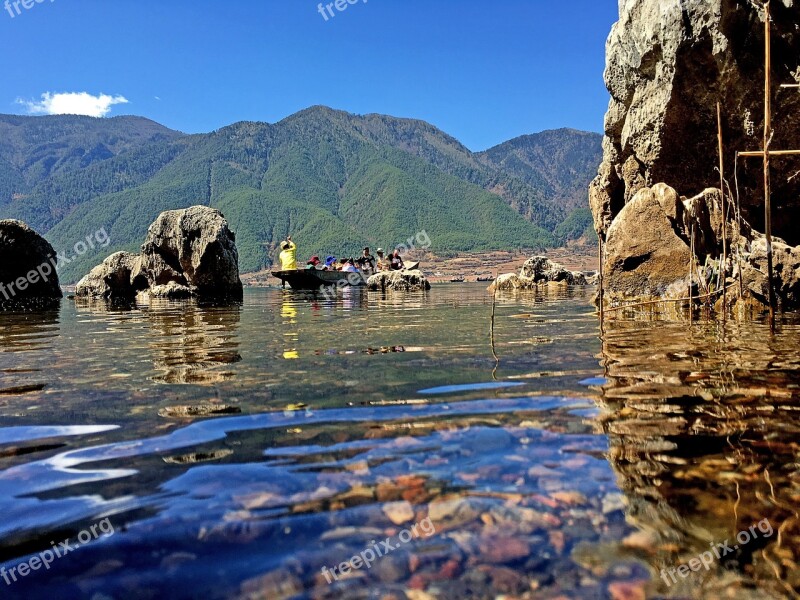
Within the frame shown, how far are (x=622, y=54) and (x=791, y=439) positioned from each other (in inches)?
591

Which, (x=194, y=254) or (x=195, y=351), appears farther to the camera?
(x=194, y=254)

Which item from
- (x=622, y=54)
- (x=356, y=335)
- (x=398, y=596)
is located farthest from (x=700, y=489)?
(x=622, y=54)

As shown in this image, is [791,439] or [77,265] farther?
[77,265]

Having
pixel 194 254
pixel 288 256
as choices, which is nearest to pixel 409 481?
pixel 194 254

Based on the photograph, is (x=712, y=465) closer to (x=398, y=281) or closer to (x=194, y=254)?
(x=194, y=254)

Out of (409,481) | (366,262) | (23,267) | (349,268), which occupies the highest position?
(366,262)

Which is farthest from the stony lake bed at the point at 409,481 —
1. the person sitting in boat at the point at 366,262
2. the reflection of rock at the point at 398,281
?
the person sitting in boat at the point at 366,262

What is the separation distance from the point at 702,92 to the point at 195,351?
40.9ft

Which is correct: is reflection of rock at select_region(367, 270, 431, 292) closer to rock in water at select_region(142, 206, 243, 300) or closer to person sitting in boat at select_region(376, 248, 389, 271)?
person sitting in boat at select_region(376, 248, 389, 271)

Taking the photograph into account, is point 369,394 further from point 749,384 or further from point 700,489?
point 749,384

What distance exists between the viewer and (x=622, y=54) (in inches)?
598

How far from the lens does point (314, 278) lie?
95.2 feet

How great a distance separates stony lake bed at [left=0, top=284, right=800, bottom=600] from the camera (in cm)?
165

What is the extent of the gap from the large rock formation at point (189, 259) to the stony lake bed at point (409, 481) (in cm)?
1816
